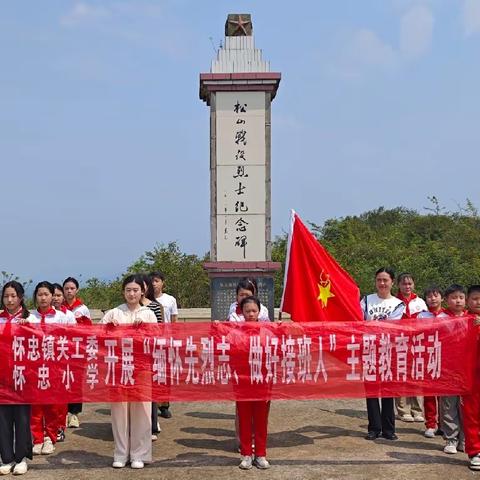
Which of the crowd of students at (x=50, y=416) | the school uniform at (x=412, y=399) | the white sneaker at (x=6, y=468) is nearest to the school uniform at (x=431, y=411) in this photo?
the school uniform at (x=412, y=399)

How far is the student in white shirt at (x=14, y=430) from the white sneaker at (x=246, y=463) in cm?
166

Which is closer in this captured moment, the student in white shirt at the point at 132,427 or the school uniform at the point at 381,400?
the student in white shirt at the point at 132,427

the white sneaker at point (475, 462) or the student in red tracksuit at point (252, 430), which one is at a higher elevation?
the student in red tracksuit at point (252, 430)

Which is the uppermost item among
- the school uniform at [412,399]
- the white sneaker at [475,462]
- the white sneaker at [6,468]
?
the school uniform at [412,399]

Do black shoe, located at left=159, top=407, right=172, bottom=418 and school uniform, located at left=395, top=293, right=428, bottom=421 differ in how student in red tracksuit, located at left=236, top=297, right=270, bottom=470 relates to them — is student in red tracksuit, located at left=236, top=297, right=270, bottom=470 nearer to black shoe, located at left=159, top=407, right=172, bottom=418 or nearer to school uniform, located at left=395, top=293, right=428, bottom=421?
school uniform, located at left=395, top=293, right=428, bottom=421

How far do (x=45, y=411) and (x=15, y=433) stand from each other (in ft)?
2.13

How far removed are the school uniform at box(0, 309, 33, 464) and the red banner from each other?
0.19 metres

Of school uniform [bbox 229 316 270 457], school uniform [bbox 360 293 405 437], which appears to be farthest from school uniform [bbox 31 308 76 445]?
school uniform [bbox 360 293 405 437]

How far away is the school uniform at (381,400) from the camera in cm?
605

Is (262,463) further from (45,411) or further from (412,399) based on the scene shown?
(412,399)

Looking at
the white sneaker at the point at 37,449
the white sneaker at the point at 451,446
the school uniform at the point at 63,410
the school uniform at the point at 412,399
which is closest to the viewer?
the white sneaker at the point at 451,446

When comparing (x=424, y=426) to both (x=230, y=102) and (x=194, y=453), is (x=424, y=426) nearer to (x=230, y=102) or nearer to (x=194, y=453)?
(x=194, y=453)

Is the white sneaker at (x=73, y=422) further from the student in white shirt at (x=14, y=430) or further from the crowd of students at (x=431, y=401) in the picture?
the crowd of students at (x=431, y=401)

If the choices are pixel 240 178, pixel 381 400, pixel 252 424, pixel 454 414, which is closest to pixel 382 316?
pixel 381 400
